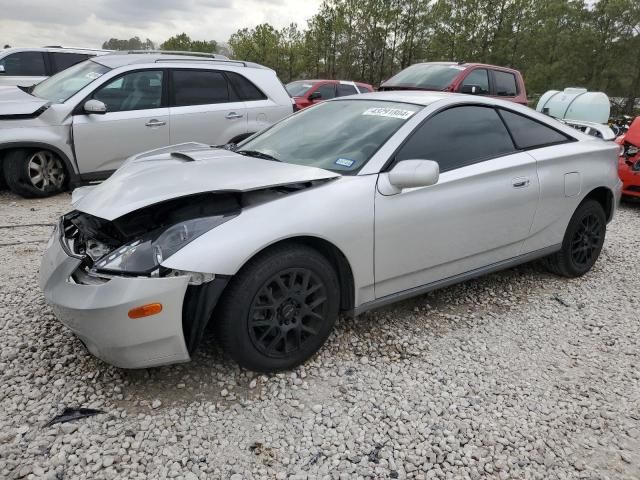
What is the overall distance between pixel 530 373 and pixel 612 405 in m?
0.42

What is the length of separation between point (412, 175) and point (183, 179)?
121 centimetres

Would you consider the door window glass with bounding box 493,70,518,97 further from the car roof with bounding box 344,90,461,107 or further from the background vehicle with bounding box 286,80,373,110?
the car roof with bounding box 344,90,461,107

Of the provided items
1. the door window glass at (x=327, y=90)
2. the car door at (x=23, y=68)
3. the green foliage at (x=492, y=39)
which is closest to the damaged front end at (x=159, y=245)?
the car door at (x=23, y=68)

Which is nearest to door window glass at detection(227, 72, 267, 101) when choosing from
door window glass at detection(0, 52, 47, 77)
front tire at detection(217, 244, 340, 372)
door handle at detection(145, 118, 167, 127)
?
door handle at detection(145, 118, 167, 127)

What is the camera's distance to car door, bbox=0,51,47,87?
9.39 m

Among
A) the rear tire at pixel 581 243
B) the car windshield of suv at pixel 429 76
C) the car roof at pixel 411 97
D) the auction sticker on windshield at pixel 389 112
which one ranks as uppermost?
the car windshield of suv at pixel 429 76

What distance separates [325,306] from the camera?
8.80 ft

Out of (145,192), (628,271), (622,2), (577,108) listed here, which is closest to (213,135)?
(145,192)

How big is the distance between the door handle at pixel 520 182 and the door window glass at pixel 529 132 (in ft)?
0.91

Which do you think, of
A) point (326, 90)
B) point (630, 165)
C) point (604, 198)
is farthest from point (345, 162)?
point (326, 90)

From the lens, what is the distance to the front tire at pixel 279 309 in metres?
2.38

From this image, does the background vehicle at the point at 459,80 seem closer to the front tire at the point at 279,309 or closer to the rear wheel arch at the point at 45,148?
the rear wheel arch at the point at 45,148

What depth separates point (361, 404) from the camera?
2.49m

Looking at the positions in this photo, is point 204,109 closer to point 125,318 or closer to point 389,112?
point 389,112
